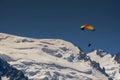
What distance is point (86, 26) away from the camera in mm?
86312

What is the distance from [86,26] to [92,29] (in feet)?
9.55

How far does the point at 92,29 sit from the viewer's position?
8369cm
